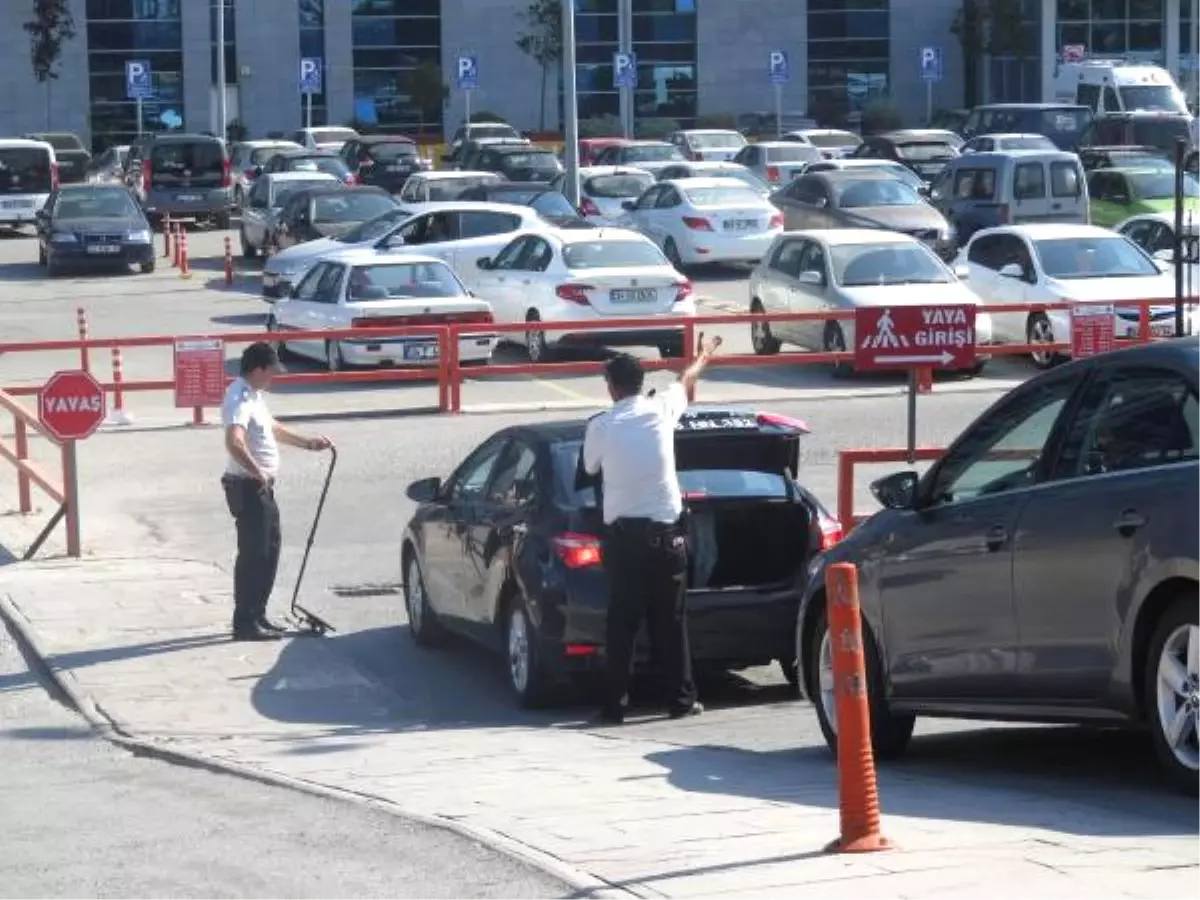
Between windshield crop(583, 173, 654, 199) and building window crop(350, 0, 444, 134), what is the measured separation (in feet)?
110

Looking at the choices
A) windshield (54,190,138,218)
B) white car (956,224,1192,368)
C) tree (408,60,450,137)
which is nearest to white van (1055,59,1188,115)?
windshield (54,190,138,218)

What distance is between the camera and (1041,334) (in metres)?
25.7

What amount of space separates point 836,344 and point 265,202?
19157 mm

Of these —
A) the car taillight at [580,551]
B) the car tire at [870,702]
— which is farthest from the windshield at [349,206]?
the car tire at [870,702]

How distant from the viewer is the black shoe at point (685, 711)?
11.8m

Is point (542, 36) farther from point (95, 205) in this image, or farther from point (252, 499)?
point (252, 499)

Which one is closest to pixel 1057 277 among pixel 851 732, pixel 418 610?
pixel 418 610

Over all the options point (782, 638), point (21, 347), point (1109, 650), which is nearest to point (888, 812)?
point (1109, 650)

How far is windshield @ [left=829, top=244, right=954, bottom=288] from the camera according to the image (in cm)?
2658

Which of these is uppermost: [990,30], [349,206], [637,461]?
[990,30]

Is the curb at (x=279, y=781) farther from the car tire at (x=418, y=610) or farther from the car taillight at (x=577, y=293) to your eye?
the car taillight at (x=577, y=293)

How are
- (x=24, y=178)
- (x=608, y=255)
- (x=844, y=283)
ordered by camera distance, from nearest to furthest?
(x=844, y=283) → (x=608, y=255) → (x=24, y=178)

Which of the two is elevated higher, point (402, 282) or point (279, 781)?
point (402, 282)

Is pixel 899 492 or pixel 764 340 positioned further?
pixel 764 340
